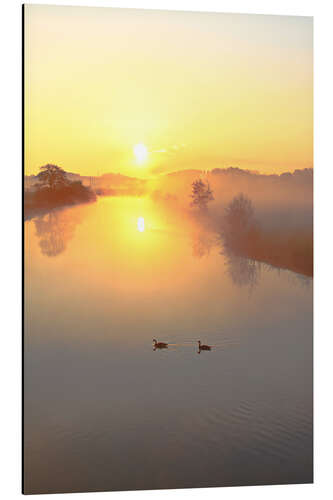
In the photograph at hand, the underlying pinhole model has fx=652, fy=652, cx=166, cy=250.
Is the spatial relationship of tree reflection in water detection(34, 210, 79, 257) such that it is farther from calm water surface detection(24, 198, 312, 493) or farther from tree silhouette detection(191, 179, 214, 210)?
tree silhouette detection(191, 179, 214, 210)

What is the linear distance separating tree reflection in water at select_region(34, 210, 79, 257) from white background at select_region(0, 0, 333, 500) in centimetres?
15

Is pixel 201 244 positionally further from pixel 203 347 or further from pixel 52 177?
pixel 52 177

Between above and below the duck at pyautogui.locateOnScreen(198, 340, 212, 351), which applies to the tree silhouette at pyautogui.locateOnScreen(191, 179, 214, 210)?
above

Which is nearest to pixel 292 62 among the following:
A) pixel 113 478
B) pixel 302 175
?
pixel 302 175

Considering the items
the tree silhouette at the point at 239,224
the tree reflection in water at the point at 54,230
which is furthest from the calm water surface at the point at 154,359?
the tree silhouette at the point at 239,224

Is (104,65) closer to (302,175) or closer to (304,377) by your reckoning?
(302,175)

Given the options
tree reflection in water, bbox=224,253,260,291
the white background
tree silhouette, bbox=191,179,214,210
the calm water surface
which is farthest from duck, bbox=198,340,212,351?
tree silhouette, bbox=191,179,214,210

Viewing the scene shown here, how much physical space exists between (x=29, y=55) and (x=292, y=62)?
1.67 m

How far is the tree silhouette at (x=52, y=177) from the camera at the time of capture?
3998 millimetres

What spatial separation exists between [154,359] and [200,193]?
1082 mm

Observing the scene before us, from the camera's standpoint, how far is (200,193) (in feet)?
13.6

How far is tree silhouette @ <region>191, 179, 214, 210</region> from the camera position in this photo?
413 centimetres

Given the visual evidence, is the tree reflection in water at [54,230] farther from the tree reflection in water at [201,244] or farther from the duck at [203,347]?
the duck at [203,347]
